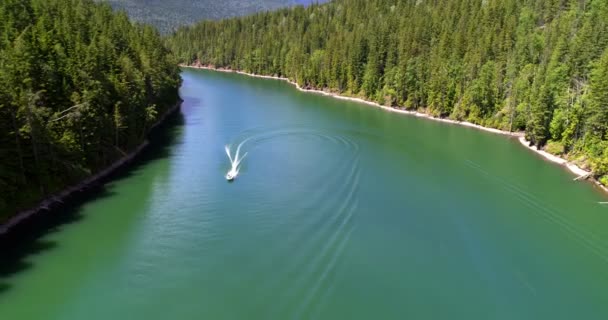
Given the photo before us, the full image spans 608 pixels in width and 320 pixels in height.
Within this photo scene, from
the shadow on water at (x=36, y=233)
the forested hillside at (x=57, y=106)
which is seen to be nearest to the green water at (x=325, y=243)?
the shadow on water at (x=36, y=233)

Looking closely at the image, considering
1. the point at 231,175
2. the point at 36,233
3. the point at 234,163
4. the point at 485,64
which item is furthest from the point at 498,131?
the point at 36,233

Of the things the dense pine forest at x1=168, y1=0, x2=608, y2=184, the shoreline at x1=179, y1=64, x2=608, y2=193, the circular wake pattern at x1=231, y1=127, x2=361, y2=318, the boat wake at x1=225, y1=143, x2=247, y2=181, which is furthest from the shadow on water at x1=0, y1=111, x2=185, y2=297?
the dense pine forest at x1=168, y1=0, x2=608, y2=184

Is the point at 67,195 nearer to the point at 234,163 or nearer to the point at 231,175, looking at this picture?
the point at 231,175

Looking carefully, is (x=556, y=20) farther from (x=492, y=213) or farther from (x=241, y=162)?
(x=241, y=162)

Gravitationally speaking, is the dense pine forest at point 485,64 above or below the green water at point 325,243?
above

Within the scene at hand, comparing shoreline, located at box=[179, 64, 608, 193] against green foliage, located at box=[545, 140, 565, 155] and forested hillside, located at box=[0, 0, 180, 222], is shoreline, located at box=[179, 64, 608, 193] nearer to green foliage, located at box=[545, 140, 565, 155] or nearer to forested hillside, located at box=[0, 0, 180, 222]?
green foliage, located at box=[545, 140, 565, 155]

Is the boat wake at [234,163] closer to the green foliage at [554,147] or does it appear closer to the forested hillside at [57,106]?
the forested hillside at [57,106]
